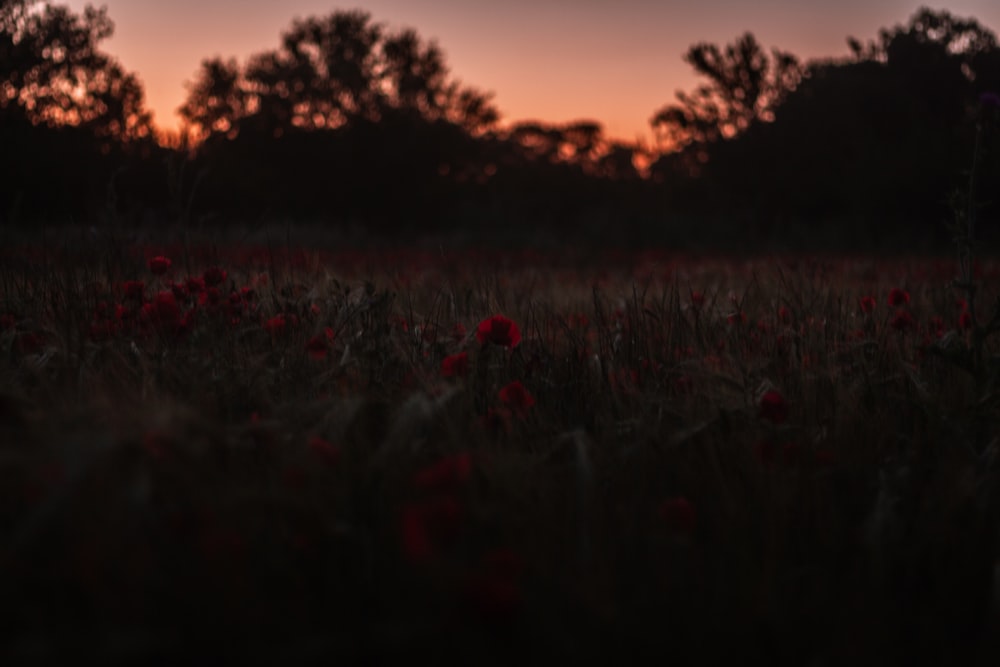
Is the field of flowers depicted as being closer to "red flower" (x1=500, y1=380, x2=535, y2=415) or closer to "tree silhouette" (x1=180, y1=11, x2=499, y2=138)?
"red flower" (x1=500, y1=380, x2=535, y2=415)

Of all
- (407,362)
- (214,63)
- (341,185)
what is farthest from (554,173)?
(407,362)

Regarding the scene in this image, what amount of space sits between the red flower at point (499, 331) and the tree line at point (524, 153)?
12589 mm

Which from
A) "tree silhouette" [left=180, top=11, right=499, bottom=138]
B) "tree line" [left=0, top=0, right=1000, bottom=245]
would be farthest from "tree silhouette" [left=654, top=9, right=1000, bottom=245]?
"tree silhouette" [left=180, top=11, right=499, bottom=138]

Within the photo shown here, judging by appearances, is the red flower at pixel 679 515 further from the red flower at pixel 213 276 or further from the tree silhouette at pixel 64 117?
the tree silhouette at pixel 64 117

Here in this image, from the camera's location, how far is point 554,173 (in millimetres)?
25328

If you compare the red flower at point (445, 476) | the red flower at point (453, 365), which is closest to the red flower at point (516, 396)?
the red flower at point (453, 365)

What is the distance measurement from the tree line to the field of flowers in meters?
12.2

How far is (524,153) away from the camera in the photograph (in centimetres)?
2805

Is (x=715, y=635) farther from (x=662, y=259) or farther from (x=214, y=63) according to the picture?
(x=214, y=63)

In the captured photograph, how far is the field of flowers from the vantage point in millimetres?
890

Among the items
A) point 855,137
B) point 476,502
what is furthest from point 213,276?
point 855,137

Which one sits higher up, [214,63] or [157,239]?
[214,63]

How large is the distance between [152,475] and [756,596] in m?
0.91

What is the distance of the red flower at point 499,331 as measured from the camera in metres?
1.71
